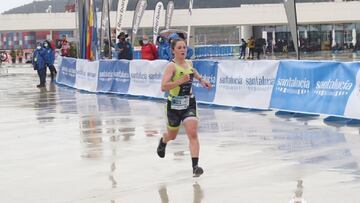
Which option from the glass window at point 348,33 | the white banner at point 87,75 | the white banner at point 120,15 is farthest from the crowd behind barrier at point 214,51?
the white banner at point 87,75

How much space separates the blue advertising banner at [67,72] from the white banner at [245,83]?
11.3m

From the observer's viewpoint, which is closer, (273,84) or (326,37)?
(273,84)

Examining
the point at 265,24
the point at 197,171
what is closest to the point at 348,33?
the point at 265,24

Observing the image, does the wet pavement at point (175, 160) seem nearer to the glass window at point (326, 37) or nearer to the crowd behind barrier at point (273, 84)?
the crowd behind barrier at point (273, 84)

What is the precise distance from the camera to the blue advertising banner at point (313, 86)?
43.4ft

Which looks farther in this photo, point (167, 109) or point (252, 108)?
point (252, 108)

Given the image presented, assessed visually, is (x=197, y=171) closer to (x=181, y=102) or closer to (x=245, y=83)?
(x=181, y=102)

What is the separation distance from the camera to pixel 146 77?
2050 cm

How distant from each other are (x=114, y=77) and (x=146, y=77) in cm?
245

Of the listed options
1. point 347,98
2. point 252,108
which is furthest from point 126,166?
point 252,108

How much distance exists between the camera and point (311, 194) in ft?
Result: 23.7

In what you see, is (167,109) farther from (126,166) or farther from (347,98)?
(347,98)

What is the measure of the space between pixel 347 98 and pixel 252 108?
10.3 feet

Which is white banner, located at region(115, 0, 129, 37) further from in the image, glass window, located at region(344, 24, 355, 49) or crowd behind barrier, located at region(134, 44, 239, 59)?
glass window, located at region(344, 24, 355, 49)
